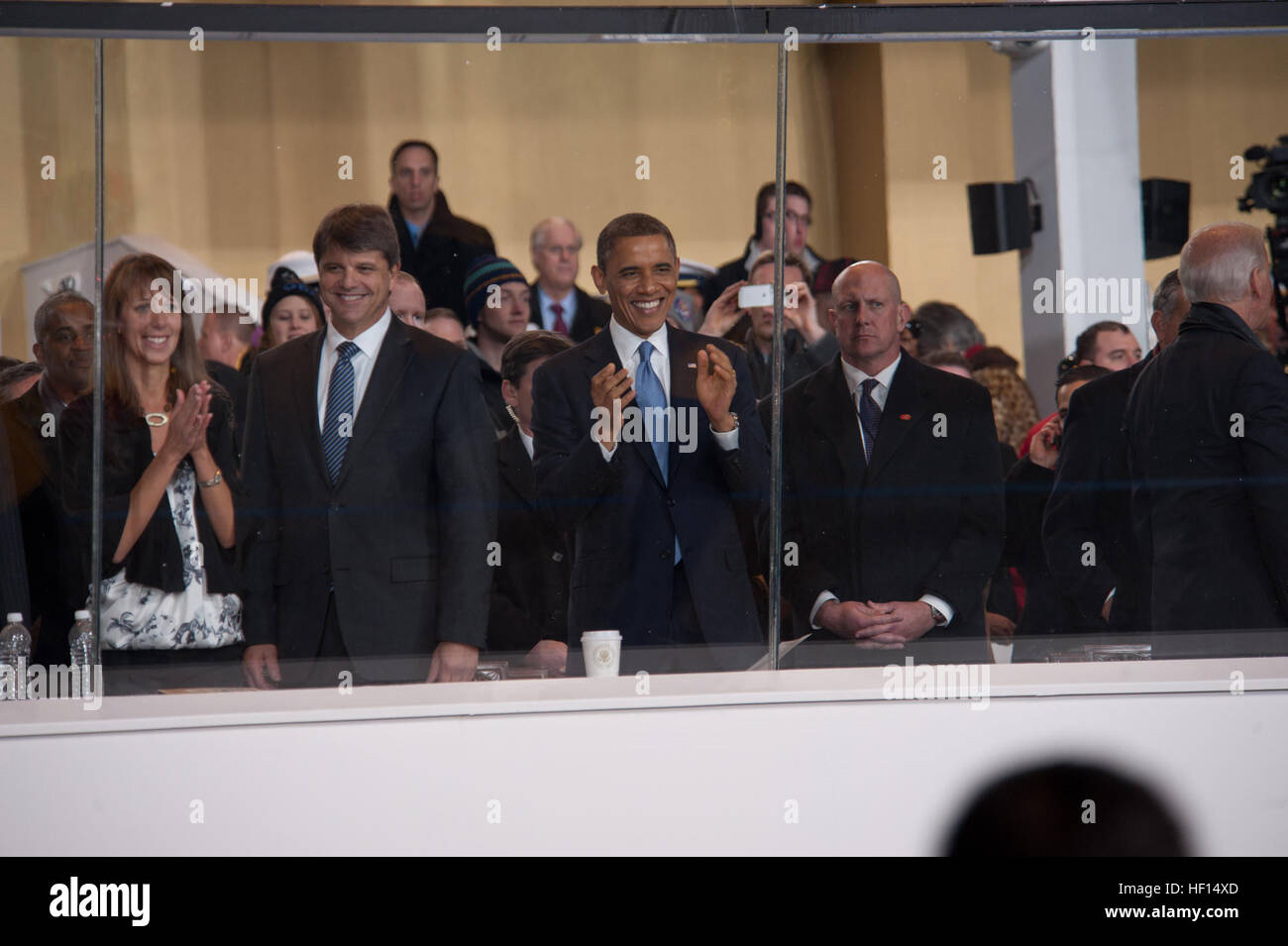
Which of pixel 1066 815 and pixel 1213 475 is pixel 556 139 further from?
pixel 1066 815

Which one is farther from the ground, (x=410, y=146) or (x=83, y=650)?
(x=410, y=146)

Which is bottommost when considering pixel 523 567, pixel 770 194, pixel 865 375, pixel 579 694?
pixel 579 694

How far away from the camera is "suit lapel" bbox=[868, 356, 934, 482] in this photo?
2.89 meters

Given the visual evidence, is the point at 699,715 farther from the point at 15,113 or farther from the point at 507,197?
the point at 15,113

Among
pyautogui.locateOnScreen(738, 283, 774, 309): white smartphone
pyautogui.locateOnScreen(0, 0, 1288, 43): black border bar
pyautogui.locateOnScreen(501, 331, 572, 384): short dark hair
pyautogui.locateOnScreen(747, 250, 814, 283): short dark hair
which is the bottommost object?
pyautogui.locateOnScreen(501, 331, 572, 384): short dark hair

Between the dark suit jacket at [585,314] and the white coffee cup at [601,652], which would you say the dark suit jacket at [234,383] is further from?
the white coffee cup at [601,652]

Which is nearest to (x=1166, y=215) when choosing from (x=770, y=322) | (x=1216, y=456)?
(x=1216, y=456)

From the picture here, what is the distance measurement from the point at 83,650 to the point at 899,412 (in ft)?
5.39

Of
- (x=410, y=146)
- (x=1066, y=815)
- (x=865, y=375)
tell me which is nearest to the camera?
(x=1066, y=815)

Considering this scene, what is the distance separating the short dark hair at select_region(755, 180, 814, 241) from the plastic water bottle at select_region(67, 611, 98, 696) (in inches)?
58.7

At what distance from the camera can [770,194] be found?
2842 millimetres

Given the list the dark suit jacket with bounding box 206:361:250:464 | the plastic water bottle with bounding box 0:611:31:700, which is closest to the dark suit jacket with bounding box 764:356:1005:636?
the dark suit jacket with bounding box 206:361:250:464

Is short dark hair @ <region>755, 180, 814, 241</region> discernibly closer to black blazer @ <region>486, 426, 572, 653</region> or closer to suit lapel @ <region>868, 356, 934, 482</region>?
suit lapel @ <region>868, 356, 934, 482</region>

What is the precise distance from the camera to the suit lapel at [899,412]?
9.47 ft
